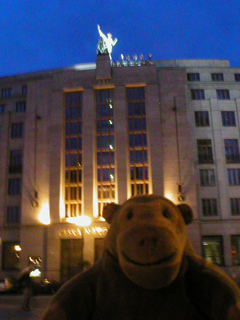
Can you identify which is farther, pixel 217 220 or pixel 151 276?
pixel 217 220

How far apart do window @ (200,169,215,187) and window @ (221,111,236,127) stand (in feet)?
16.0

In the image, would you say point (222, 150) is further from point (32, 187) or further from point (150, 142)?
point (32, 187)

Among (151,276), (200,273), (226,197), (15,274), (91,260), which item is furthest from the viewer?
(226,197)

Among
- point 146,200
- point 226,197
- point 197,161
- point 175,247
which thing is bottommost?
point 175,247

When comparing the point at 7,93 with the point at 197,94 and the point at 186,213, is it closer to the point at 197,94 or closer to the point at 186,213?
the point at 197,94

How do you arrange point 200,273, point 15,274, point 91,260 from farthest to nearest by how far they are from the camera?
1. point 15,274
2. point 91,260
3. point 200,273

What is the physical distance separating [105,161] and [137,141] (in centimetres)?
321

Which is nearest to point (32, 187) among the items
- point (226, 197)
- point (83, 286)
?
point (226, 197)

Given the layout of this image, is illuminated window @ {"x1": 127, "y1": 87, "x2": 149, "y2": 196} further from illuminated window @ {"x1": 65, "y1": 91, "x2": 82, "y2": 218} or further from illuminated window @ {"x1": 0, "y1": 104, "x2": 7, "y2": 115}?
illuminated window @ {"x1": 0, "y1": 104, "x2": 7, "y2": 115}

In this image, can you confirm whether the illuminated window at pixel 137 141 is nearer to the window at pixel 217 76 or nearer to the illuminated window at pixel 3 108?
the window at pixel 217 76

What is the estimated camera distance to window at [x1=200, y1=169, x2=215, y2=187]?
2856 centimetres

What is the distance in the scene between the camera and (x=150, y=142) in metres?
26.3

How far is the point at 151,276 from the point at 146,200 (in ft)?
3.09

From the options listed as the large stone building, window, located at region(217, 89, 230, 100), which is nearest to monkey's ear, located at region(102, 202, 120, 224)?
the large stone building
